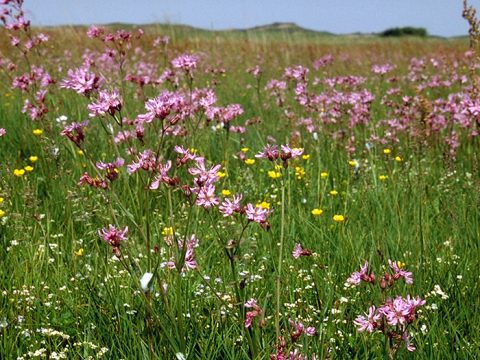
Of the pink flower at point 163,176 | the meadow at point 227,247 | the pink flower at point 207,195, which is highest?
the pink flower at point 163,176

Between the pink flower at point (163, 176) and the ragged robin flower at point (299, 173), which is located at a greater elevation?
the pink flower at point (163, 176)

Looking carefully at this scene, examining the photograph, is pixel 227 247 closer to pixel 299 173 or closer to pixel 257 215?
pixel 257 215

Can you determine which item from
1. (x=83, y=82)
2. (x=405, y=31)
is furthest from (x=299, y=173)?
(x=405, y=31)

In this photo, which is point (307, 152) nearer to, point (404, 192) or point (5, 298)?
point (404, 192)

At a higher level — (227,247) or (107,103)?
(107,103)

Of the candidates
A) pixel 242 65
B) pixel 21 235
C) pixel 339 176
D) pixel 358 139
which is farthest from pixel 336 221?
pixel 242 65

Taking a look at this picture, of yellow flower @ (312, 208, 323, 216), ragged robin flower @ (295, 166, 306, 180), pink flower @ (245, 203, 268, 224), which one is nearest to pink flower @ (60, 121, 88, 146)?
pink flower @ (245, 203, 268, 224)

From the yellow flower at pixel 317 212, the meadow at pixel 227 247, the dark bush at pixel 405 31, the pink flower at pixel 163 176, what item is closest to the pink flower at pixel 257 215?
the meadow at pixel 227 247

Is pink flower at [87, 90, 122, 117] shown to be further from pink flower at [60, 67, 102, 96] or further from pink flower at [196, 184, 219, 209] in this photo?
pink flower at [196, 184, 219, 209]

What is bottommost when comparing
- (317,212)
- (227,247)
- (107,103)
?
(317,212)

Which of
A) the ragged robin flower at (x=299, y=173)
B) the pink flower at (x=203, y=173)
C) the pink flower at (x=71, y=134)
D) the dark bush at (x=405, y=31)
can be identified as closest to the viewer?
the pink flower at (x=203, y=173)

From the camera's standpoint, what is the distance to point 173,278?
237 cm

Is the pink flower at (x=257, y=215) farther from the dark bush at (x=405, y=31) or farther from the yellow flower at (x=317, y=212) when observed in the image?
the dark bush at (x=405, y=31)

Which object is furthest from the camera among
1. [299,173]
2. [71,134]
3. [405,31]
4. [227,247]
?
[405,31]
